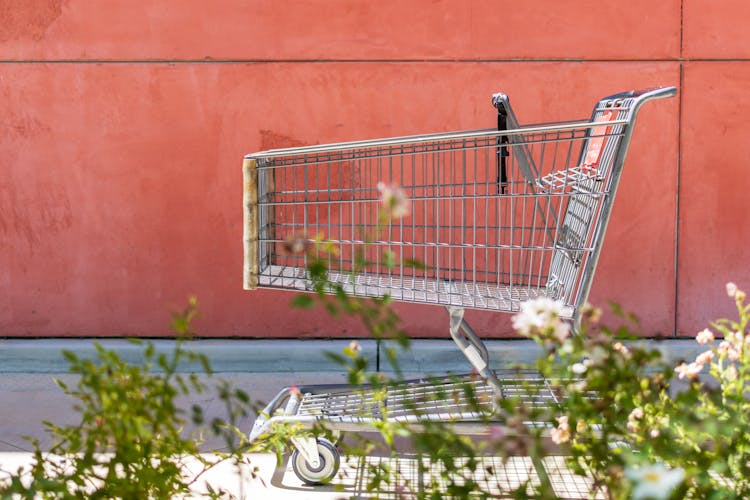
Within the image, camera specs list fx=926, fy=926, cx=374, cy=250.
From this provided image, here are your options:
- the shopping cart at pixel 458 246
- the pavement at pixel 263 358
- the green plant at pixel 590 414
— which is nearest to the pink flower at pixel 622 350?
the green plant at pixel 590 414

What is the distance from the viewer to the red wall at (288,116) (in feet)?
16.7

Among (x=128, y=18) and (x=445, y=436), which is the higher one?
(x=128, y=18)

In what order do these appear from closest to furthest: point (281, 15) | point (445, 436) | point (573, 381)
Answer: point (445, 436) < point (573, 381) < point (281, 15)

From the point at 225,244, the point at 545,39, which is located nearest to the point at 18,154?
the point at 225,244

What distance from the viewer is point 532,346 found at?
512 cm

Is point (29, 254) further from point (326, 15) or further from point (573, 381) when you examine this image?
point (573, 381)

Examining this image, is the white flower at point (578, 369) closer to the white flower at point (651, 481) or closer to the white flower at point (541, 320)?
the white flower at point (541, 320)

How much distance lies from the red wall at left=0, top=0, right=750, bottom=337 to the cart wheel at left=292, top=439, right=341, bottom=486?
195 cm

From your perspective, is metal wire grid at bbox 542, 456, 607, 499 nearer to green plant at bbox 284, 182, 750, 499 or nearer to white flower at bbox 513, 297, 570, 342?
green plant at bbox 284, 182, 750, 499

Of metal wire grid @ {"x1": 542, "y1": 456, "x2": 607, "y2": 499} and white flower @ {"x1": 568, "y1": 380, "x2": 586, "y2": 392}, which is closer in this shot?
white flower @ {"x1": 568, "y1": 380, "x2": 586, "y2": 392}

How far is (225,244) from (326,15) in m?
1.39

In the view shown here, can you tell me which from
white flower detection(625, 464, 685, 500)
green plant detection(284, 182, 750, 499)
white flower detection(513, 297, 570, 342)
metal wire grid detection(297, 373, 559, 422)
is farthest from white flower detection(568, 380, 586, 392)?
metal wire grid detection(297, 373, 559, 422)

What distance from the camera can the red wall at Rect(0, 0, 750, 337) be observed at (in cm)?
509

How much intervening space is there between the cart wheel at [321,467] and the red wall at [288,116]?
6.41 ft
